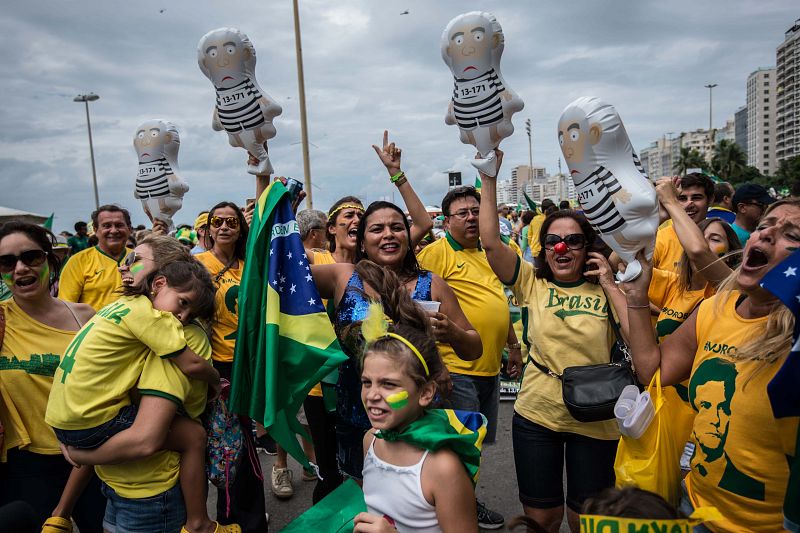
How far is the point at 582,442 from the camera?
269cm

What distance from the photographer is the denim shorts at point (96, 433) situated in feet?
7.07

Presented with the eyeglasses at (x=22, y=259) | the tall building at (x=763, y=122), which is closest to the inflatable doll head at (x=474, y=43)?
the eyeglasses at (x=22, y=259)

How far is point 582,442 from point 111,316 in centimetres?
226

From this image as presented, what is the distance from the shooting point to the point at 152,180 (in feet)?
15.4

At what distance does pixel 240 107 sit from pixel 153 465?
2015 millimetres

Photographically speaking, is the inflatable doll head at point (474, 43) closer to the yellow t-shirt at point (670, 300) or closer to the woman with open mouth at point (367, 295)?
the woman with open mouth at point (367, 295)

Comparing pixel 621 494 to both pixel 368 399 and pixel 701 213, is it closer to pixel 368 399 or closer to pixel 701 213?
pixel 368 399

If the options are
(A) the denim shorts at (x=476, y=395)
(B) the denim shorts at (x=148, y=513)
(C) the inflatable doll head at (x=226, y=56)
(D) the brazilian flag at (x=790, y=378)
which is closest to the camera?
(D) the brazilian flag at (x=790, y=378)

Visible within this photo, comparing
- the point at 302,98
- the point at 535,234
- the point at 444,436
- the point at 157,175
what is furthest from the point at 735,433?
the point at 302,98

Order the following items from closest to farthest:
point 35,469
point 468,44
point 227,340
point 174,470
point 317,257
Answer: point 174,470 < point 35,469 < point 468,44 < point 227,340 < point 317,257

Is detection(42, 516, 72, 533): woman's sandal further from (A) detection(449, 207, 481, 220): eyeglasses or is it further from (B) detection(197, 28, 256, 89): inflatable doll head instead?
(A) detection(449, 207, 481, 220): eyeglasses

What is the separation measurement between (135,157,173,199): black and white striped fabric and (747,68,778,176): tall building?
135m

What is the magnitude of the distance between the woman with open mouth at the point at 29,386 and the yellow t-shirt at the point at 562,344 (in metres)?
2.31

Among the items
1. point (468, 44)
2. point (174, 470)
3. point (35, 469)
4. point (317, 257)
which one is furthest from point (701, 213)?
point (35, 469)
